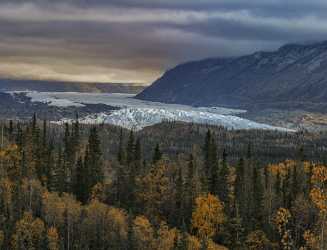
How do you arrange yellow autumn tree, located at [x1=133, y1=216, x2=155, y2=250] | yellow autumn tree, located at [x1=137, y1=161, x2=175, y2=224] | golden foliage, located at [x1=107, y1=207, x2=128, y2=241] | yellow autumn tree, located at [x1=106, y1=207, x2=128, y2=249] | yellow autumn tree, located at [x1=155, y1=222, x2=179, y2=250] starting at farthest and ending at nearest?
yellow autumn tree, located at [x1=137, y1=161, x2=175, y2=224], golden foliage, located at [x1=107, y1=207, x2=128, y2=241], yellow autumn tree, located at [x1=106, y1=207, x2=128, y2=249], yellow autumn tree, located at [x1=133, y1=216, x2=155, y2=250], yellow autumn tree, located at [x1=155, y1=222, x2=179, y2=250]

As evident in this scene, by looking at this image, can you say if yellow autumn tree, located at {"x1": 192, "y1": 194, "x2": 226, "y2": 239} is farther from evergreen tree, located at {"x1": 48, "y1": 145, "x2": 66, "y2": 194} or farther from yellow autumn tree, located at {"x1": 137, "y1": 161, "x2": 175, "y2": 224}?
evergreen tree, located at {"x1": 48, "y1": 145, "x2": 66, "y2": 194}

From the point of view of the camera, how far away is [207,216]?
174 metres

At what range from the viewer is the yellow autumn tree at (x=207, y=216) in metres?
→ 170

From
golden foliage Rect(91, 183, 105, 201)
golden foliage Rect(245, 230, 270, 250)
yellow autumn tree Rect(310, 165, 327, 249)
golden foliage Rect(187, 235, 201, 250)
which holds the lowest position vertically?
golden foliage Rect(245, 230, 270, 250)

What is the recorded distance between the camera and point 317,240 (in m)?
132

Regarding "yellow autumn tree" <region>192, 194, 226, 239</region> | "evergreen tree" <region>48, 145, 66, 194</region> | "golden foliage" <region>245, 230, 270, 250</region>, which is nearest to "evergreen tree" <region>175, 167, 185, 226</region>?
"yellow autumn tree" <region>192, 194, 226, 239</region>

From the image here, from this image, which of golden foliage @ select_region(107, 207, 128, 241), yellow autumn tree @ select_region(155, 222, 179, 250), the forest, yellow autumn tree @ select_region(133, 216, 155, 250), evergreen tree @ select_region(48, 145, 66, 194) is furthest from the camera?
evergreen tree @ select_region(48, 145, 66, 194)

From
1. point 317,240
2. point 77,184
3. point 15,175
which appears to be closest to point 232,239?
point 317,240

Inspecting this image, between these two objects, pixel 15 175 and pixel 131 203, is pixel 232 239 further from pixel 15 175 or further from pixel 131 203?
pixel 15 175

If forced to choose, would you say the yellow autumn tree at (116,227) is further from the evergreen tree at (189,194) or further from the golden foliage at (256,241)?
the golden foliage at (256,241)

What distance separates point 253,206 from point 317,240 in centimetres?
4996

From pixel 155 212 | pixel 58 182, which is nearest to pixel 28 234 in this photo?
pixel 58 182

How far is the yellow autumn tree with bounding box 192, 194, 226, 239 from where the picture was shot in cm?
16988

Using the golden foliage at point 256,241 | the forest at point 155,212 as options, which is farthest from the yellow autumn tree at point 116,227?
the golden foliage at point 256,241
